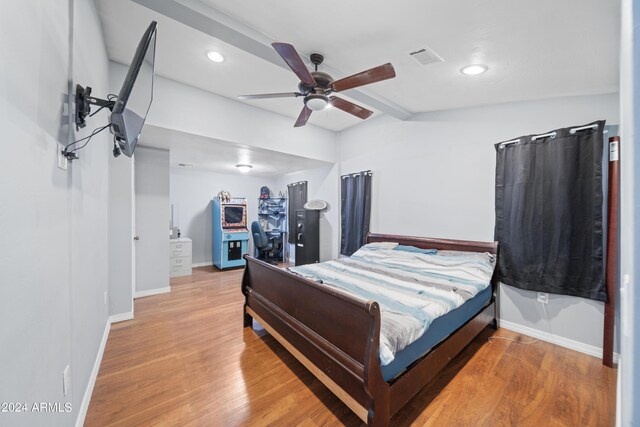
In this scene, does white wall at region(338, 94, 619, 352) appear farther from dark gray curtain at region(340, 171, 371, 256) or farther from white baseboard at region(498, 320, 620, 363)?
dark gray curtain at region(340, 171, 371, 256)

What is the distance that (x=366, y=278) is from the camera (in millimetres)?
2770

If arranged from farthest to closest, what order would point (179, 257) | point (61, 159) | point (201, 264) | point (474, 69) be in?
point (201, 264) → point (179, 257) → point (474, 69) → point (61, 159)

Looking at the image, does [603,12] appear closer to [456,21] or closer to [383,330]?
[456,21]

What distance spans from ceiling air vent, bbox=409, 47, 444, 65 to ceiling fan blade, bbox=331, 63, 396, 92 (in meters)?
0.54

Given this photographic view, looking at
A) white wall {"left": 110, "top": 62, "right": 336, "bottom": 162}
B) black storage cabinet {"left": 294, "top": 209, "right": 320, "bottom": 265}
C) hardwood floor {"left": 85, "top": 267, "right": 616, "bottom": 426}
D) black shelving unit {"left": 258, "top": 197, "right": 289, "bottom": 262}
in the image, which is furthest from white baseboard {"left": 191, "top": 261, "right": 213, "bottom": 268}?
white wall {"left": 110, "top": 62, "right": 336, "bottom": 162}

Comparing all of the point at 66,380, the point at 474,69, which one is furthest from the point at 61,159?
the point at 474,69

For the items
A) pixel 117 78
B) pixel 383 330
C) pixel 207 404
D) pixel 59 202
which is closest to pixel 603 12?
pixel 383 330

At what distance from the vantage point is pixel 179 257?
16.7ft

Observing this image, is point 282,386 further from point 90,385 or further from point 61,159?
point 61,159

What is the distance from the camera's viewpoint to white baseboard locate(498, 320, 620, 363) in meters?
2.45

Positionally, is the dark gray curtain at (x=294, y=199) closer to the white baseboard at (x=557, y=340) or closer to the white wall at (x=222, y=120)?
the white wall at (x=222, y=120)

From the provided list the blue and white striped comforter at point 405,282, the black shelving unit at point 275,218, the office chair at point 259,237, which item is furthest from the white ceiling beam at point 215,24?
the black shelving unit at point 275,218

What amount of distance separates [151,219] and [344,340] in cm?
370

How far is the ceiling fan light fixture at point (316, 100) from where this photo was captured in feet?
7.46
